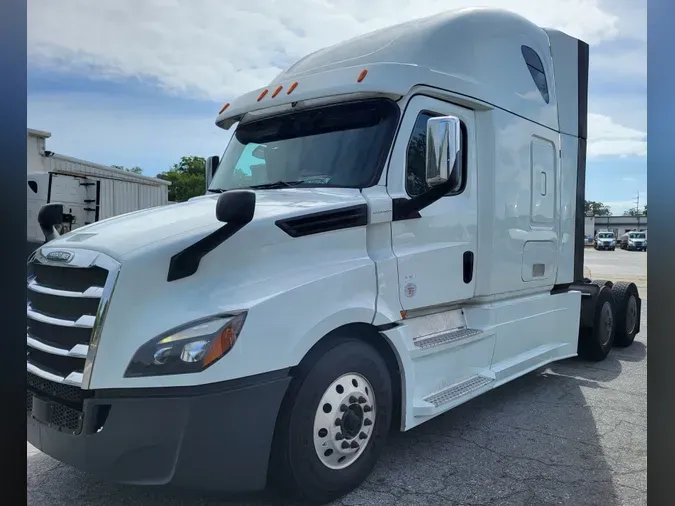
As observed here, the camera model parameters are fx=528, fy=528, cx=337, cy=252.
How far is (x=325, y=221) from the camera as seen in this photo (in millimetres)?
3211

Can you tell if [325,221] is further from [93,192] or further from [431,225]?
[93,192]

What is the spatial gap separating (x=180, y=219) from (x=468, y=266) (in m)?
2.35

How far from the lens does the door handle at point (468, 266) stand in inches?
169

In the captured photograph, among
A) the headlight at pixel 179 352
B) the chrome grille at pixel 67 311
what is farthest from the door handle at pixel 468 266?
the chrome grille at pixel 67 311

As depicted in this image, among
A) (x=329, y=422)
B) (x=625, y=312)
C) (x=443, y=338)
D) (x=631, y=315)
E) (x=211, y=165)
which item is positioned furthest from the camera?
(x=631, y=315)

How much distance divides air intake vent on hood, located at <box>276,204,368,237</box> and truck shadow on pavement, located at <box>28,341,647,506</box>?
153 centimetres

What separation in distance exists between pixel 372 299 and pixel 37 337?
193 cm

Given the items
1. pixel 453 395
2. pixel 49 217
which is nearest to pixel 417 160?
pixel 453 395

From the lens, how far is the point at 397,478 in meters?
3.45

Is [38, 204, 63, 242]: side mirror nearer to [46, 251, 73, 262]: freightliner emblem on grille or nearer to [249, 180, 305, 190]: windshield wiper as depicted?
[46, 251, 73, 262]: freightliner emblem on grille

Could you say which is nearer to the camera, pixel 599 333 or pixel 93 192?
pixel 599 333

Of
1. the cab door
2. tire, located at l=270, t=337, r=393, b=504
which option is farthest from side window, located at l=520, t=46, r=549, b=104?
tire, located at l=270, t=337, r=393, b=504

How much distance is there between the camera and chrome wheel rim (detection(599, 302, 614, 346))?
680 centimetres
